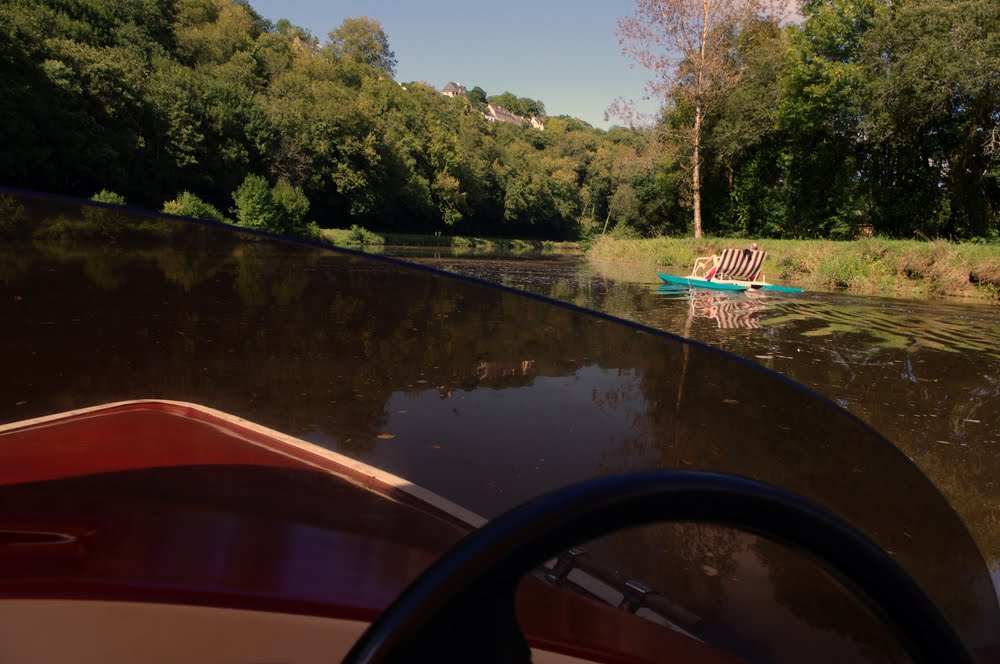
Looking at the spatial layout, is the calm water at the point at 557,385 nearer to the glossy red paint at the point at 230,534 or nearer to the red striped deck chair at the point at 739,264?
the glossy red paint at the point at 230,534

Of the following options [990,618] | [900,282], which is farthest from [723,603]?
[900,282]

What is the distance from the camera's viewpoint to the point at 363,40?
62.4 meters

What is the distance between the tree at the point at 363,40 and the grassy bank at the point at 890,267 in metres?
56.2

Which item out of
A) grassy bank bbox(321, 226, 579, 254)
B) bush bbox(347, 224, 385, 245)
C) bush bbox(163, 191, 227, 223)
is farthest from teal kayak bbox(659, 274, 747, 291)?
bush bbox(347, 224, 385, 245)

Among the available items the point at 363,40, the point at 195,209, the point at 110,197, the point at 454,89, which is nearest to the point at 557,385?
the point at 110,197

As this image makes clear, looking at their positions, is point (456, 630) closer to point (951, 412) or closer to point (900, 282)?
point (951, 412)

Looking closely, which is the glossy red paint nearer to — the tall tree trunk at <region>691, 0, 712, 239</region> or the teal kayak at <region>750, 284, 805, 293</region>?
the teal kayak at <region>750, 284, 805, 293</region>

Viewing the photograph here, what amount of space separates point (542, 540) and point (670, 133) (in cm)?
2341

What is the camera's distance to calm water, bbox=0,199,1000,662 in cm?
80

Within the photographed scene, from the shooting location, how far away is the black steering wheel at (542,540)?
29cm

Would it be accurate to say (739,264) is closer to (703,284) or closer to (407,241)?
(703,284)

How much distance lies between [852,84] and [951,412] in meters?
17.6

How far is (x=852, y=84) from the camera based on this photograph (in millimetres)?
17922

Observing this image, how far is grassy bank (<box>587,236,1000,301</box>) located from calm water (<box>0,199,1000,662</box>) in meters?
3.06
